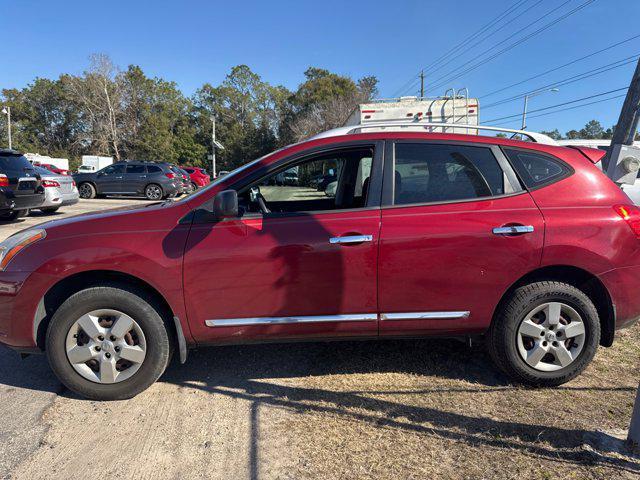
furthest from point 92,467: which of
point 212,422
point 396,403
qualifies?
point 396,403

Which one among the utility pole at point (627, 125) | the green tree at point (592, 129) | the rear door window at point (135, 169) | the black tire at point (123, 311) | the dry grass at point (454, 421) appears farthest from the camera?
the green tree at point (592, 129)

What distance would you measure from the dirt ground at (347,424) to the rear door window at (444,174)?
4.60 feet

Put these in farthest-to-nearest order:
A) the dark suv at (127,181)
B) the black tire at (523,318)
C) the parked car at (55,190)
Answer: the dark suv at (127,181) < the parked car at (55,190) < the black tire at (523,318)

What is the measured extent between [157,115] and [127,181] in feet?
144

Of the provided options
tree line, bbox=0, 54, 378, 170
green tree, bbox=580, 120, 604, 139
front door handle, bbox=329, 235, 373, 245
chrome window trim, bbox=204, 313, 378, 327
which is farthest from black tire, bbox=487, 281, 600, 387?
green tree, bbox=580, 120, 604, 139

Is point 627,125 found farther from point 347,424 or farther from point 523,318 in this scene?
point 347,424

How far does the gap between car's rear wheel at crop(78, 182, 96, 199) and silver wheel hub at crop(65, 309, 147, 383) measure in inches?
719

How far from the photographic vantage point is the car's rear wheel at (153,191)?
19078 millimetres

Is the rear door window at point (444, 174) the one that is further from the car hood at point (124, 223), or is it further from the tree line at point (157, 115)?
the tree line at point (157, 115)

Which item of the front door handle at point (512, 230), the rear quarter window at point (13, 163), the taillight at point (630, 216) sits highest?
the rear quarter window at point (13, 163)

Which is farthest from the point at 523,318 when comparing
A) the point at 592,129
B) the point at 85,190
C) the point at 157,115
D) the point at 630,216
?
the point at 592,129

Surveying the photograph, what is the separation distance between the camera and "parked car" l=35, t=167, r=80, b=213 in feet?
35.3

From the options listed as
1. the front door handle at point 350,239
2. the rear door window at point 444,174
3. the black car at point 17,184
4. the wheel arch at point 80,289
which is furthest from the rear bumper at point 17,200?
the rear door window at point 444,174

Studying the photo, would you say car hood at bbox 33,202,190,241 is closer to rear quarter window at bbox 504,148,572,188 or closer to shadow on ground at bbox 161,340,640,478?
shadow on ground at bbox 161,340,640,478
